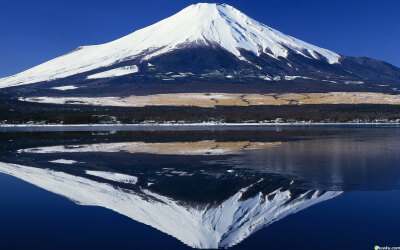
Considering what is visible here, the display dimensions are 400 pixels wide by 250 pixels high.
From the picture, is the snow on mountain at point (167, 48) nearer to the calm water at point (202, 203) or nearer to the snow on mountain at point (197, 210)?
the calm water at point (202, 203)

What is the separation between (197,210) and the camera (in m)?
10.4

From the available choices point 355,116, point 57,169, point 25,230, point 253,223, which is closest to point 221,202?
point 253,223

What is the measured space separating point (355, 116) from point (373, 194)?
67233 millimetres

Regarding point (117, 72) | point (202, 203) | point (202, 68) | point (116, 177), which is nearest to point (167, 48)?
point (202, 68)

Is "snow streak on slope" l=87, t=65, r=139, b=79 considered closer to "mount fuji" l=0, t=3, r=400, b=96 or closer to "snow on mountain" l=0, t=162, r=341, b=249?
"mount fuji" l=0, t=3, r=400, b=96

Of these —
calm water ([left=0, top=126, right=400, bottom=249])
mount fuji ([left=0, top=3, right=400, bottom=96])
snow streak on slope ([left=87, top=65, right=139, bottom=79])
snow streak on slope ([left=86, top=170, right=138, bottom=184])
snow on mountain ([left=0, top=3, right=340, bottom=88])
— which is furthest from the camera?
snow on mountain ([left=0, top=3, right=340, bottom=88])

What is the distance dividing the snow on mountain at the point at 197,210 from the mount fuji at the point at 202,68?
365 ft

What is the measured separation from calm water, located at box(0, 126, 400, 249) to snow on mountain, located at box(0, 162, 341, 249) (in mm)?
23

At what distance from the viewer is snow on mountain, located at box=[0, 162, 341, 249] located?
8.68 meters

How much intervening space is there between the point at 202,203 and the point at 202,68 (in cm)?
15417

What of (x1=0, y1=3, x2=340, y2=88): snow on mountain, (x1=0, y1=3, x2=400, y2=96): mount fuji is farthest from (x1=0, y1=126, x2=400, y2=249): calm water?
(x1=0, y1=3, x2=340, y2=88): snow on mountain

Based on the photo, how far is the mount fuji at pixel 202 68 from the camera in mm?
138875

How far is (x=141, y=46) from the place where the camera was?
190000mm

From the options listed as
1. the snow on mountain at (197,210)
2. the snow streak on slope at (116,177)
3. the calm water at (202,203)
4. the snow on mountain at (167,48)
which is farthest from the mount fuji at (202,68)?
the snow on mountain at (197,210)
